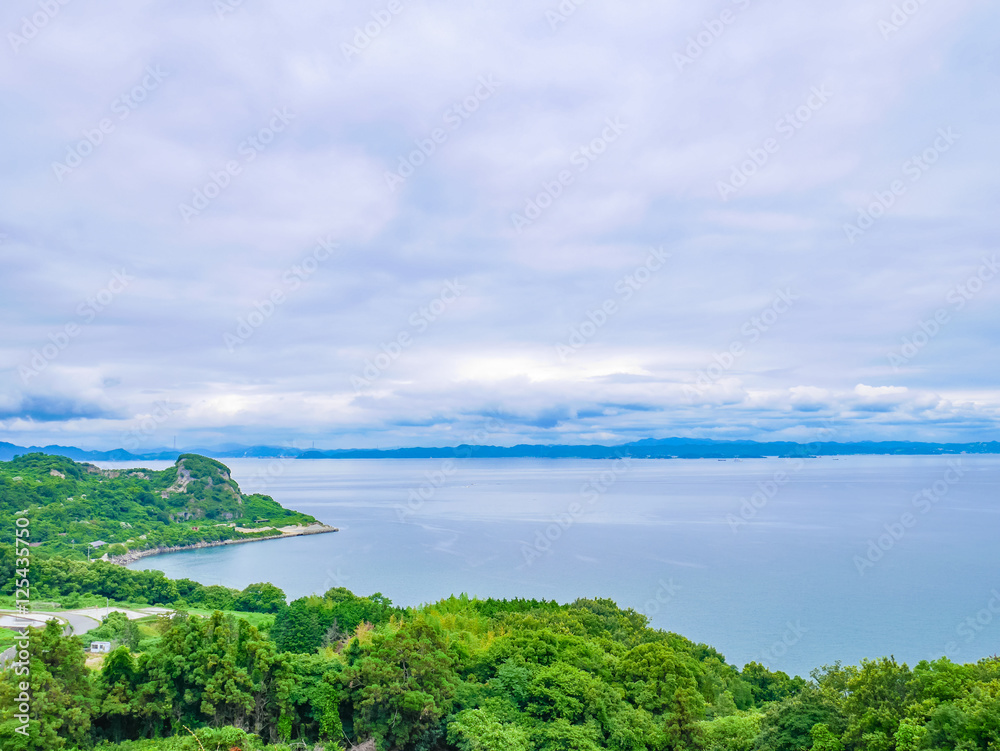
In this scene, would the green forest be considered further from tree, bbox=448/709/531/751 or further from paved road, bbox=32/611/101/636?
paved road, bbox=32/611/101/636

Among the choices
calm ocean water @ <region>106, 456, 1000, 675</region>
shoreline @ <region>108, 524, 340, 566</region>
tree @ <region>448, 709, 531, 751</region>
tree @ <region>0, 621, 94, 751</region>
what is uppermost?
tree @ <region>0, 621, 94, 751</region>

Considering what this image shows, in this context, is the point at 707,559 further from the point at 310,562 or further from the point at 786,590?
the point at 310,562

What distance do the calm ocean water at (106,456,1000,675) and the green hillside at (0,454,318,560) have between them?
260 inches

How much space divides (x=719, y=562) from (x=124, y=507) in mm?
81848

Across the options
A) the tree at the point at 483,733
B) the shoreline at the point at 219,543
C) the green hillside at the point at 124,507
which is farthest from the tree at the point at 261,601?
the shoreline at the point at 219,543

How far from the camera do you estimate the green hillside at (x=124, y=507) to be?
2913 inches

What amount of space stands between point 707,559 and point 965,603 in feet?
65.5

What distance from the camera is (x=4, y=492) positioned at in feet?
267

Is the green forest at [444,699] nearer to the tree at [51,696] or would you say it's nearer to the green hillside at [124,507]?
the tree at [51,696]

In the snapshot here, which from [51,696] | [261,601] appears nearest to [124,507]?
[261,601]

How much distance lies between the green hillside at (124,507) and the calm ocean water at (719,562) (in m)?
6.59

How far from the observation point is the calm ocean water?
131 feet

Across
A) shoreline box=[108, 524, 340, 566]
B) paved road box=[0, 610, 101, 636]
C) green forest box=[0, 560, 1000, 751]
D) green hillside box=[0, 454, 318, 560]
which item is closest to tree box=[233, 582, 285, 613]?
paved road box=[0, 610, 101, 636]

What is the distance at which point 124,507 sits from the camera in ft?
304
